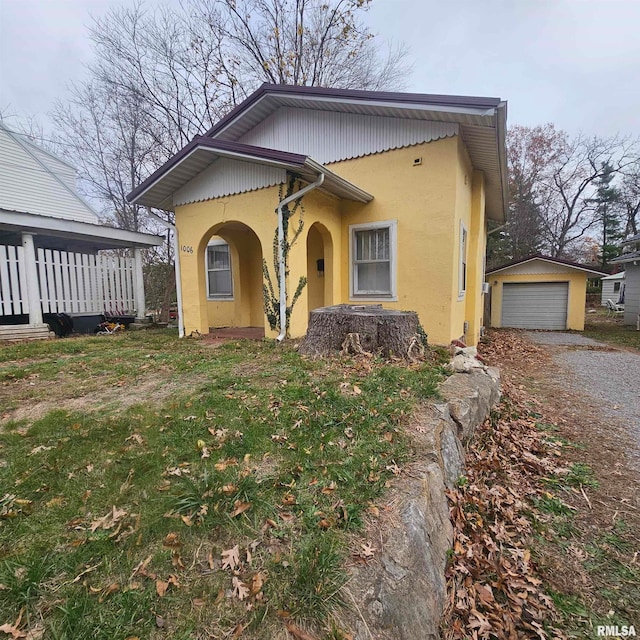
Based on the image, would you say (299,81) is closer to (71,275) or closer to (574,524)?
(71,275)

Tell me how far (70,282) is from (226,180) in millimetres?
5654

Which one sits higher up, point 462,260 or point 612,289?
point 462,260

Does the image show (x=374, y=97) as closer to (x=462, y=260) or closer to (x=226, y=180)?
(x=226, y=180)

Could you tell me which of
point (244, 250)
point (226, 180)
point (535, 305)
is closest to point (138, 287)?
point (244, 250)

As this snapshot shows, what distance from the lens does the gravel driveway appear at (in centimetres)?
459

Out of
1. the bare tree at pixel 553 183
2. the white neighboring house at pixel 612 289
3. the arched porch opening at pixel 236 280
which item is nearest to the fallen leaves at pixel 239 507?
the arched porch opening at pixel 236 280

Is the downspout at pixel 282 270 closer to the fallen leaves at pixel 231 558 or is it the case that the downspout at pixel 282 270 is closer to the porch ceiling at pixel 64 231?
the fallen leaves at pixel 231 558

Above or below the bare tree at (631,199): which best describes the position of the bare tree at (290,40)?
above

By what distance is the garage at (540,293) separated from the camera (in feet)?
44.0

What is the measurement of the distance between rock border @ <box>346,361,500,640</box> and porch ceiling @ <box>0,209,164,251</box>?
9896 millimetres

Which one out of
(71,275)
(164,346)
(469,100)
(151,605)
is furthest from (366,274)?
(71,275)

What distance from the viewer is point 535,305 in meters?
14.3

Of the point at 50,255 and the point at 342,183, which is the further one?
the point at 50,255

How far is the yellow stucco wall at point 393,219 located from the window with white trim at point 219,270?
85.3 inches
